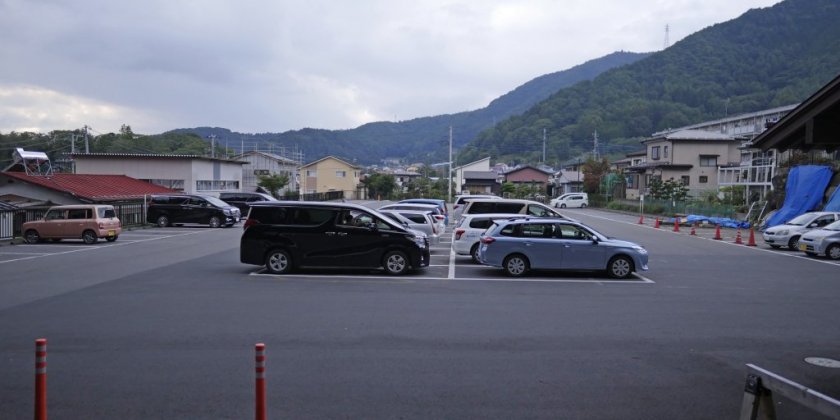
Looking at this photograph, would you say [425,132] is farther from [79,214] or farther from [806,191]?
[79,214]

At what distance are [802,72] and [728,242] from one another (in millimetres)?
72941

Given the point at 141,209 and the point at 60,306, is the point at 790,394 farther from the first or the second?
the point at 141,209

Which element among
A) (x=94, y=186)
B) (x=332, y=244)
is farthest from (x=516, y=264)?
(x=94, y=186)

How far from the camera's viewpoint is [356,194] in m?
89.8

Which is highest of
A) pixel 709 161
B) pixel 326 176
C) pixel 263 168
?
pixel 709 161


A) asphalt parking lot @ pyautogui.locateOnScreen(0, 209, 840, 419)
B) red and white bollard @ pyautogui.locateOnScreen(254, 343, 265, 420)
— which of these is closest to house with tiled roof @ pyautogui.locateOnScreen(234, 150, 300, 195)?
asphalt parking lot @ pyautogui.locateOnScreen(0, 209, 840, 419)

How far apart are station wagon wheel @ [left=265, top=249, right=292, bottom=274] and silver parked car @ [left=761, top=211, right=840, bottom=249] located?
61.8ft

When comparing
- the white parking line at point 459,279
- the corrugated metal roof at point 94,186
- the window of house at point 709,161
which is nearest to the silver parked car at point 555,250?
the white parking line at point 459,279

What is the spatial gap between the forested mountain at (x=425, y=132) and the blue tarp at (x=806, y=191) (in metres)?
115

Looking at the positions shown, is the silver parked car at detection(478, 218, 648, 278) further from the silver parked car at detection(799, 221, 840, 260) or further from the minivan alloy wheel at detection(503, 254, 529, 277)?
the silver parked car at detection(799, 221, 840, 260)

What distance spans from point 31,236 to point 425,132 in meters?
165

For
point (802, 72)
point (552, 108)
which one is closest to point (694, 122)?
point (802, 72)

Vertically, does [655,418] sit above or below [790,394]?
below

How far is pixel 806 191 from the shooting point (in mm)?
31344
